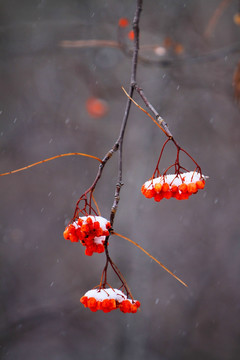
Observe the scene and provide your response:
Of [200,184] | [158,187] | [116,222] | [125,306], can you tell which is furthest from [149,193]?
[116,222]

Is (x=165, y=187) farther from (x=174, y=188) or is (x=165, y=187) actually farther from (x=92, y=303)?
(x=92, y=303)

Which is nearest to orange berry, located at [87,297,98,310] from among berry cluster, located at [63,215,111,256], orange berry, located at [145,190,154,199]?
berry cluster, located at [63,215,111,256]

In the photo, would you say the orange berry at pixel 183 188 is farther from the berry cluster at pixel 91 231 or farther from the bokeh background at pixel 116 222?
the bokeh background at pixel 116 222

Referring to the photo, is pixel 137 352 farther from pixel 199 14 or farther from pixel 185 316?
pixel 199 14

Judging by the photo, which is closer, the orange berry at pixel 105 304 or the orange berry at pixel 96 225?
the orange berry at pixel 96 225

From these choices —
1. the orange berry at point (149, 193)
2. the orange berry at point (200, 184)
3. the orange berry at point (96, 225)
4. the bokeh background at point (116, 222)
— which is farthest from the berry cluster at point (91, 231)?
the bokeh background at point (116, 222)

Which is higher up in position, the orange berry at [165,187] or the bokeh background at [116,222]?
the bokeh background at [116,222]
